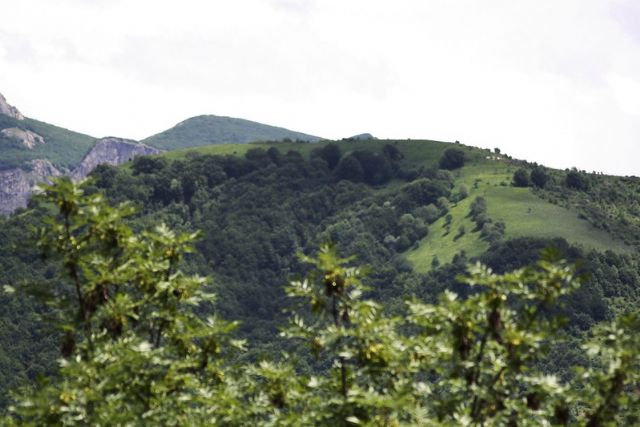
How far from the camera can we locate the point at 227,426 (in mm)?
22000

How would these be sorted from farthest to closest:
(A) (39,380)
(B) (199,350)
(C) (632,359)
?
(B) (199,350) → (A) (39,380) → (C) (632,359)

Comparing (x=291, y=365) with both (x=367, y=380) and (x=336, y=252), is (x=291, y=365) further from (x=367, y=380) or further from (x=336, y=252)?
(x=336, y=252)

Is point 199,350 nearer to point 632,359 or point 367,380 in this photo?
point 367,380

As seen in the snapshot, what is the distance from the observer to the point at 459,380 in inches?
810

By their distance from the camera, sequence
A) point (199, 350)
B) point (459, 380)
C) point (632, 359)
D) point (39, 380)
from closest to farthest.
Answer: point (632, 359) → point (459, 380) → point (39, 380) → point (199, 350)

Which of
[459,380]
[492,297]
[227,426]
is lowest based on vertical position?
[227,426]

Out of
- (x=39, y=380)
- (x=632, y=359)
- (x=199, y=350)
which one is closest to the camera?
(x=632, y=359)

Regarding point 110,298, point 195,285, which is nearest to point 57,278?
point 110,298

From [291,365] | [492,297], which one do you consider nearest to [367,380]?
[291,365]

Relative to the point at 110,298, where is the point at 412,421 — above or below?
below

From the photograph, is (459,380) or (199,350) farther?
(199,350)

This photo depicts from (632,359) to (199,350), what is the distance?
9665 millimetres

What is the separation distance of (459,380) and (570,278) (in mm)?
3055

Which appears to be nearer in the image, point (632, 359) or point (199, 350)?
point (632, 359)
